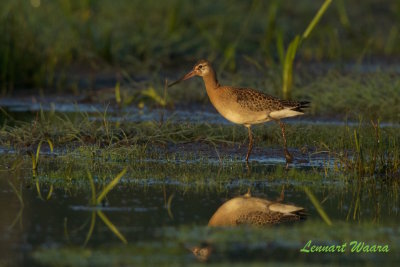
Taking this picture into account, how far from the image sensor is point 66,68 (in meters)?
16.1

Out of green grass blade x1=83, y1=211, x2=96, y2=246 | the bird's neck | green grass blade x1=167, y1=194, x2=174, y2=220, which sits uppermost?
the bird's neck

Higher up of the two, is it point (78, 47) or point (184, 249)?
point (78, 47)

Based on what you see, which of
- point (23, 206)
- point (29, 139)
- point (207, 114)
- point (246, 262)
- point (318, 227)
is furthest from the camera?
point (207, 114)

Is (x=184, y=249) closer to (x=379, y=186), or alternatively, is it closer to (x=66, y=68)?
(x=379, y=186)

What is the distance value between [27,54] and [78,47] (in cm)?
178

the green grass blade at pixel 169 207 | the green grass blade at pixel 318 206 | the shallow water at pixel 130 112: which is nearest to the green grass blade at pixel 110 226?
the green grass blade at pixel 169 207

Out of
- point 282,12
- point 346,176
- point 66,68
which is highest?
point 282,12

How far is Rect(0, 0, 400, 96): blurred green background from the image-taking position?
1474cm

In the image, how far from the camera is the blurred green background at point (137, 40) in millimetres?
14742

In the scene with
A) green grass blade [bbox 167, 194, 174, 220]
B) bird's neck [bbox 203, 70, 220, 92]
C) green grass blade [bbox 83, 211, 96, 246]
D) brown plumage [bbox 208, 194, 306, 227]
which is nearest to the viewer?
green grass blade [bbox 83, 211, 96, 246]

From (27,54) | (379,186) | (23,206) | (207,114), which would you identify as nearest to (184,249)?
(23,206)

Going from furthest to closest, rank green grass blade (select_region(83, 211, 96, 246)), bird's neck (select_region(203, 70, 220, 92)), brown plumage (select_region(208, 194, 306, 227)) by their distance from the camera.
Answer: bird's neck (select_region(203, 70, 220, 92))
brown plumage (select_region(208, 194, 306, 227))
green grass blade (select_region(83, 211, 96, 246))

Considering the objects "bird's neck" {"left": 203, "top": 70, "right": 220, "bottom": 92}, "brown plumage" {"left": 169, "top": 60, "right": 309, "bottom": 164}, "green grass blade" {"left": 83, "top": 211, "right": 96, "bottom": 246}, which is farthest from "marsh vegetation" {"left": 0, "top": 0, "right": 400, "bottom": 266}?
"bird's neck" {"left": 203, "top": 70, "right": 220, "bottom": 92}

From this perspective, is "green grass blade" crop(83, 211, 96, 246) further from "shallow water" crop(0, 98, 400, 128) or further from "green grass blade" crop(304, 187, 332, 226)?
"shallow water" crop(0, 98, 400, 128)
